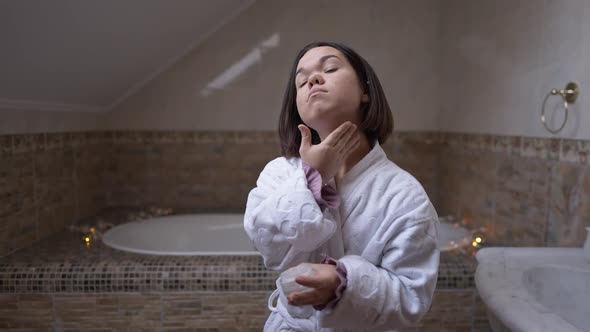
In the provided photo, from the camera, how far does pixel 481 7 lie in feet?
7.14

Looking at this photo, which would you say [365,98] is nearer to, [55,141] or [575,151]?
[575,151]

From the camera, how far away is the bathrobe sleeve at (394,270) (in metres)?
0.63

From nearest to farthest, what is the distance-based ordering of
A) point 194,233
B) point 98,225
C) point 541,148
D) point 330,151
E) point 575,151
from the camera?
point 330,151, point 575,151, point 541,148, point 98,225, point 194,233

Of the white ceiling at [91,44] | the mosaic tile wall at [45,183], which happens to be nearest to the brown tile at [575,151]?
the white ceiling at [91,44]

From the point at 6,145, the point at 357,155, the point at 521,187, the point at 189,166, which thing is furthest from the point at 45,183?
the point at 521,187

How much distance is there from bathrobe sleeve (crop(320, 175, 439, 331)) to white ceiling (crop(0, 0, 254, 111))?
1.29 meters

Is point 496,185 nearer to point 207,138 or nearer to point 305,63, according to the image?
point 305,63

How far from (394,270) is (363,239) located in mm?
85

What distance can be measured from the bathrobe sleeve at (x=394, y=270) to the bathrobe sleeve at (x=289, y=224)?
0.06m

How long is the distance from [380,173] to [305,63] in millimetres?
257

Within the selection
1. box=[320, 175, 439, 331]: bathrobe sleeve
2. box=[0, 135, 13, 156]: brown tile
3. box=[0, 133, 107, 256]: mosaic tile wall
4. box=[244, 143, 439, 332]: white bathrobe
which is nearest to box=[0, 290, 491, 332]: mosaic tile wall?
box=[0, 133, 107, 256]: mosaic tile wall

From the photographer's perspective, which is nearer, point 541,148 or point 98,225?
point 541,148

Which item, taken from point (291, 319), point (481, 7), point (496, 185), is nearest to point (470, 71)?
point (481, 7)

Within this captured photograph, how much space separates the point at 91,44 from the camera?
1815 millimetres
